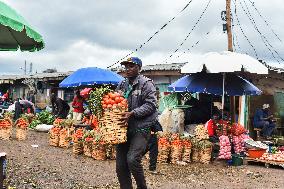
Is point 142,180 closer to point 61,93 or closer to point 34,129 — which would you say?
point 34,129

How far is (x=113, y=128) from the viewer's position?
5133mm

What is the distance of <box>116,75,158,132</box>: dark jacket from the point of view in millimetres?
5279

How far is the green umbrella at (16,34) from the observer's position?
4668mm

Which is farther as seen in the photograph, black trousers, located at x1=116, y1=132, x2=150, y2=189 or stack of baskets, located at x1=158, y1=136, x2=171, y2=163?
stack of baskets, located at x1=158, y1=136, x2=171, y2=163

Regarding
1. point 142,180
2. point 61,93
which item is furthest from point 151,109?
point 61,93

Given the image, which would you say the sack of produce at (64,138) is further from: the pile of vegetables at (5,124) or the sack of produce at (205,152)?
the sack of produce at (205,152)

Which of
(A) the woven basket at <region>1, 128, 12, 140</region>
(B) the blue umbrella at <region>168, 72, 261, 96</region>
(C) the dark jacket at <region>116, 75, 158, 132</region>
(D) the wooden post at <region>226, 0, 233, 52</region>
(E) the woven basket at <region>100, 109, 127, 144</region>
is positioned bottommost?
(A) the woven basket at <region>1, 128, 12, 140</region>

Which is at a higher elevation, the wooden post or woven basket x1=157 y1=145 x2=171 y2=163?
the wooden post

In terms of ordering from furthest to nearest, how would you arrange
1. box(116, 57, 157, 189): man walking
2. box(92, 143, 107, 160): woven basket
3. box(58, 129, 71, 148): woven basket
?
1. box(58, 129, 71, 148): woven basket
2. box(92, 143, 107, 160): woven basket
3. box(116, 57, 157, 189): man walking

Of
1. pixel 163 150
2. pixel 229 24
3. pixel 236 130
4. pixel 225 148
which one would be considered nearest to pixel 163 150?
pixel 163 150

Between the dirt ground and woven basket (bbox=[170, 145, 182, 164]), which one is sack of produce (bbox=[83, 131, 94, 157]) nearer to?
the dirt ground

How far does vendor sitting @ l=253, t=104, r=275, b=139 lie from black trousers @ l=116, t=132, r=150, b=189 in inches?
403

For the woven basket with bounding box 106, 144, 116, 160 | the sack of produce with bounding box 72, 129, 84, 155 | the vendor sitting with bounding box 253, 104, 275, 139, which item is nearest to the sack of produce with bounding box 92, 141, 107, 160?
the woven basket with bounding box 106, 144, 116, 160

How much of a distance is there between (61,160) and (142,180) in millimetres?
4689
